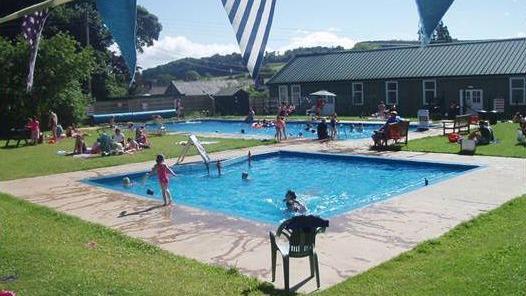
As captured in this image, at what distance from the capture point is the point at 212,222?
10.6 m

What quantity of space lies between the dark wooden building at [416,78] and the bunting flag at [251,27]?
28.9 meters

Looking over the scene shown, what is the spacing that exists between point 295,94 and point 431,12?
39.4m

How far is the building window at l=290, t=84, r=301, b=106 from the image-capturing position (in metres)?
44.2

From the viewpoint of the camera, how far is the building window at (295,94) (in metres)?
44.2

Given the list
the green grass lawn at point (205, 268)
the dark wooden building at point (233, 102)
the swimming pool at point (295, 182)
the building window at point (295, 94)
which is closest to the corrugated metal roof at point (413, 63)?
the building window at point (295, 94)

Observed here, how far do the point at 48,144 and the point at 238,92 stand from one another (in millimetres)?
23853

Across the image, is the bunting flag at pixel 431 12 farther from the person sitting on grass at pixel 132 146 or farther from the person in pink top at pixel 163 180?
the person sitting on grass at pixel 132 146

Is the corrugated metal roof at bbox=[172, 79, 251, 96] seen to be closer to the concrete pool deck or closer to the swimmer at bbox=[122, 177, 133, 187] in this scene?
the swimmer at bbox=[122, 177, 133, 187]

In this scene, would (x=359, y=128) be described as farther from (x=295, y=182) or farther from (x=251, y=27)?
(x=251, y=27)

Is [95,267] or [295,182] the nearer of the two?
[95,267]

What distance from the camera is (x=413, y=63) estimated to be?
38062 mm

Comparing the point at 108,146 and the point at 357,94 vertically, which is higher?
the point at 357,94

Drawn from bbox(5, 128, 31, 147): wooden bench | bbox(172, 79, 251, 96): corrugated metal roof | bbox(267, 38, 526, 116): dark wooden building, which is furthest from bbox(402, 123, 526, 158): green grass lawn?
bbox(172, 79, 251, 96): corrugated metal roof

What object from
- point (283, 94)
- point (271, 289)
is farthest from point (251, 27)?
point (283, 94)
